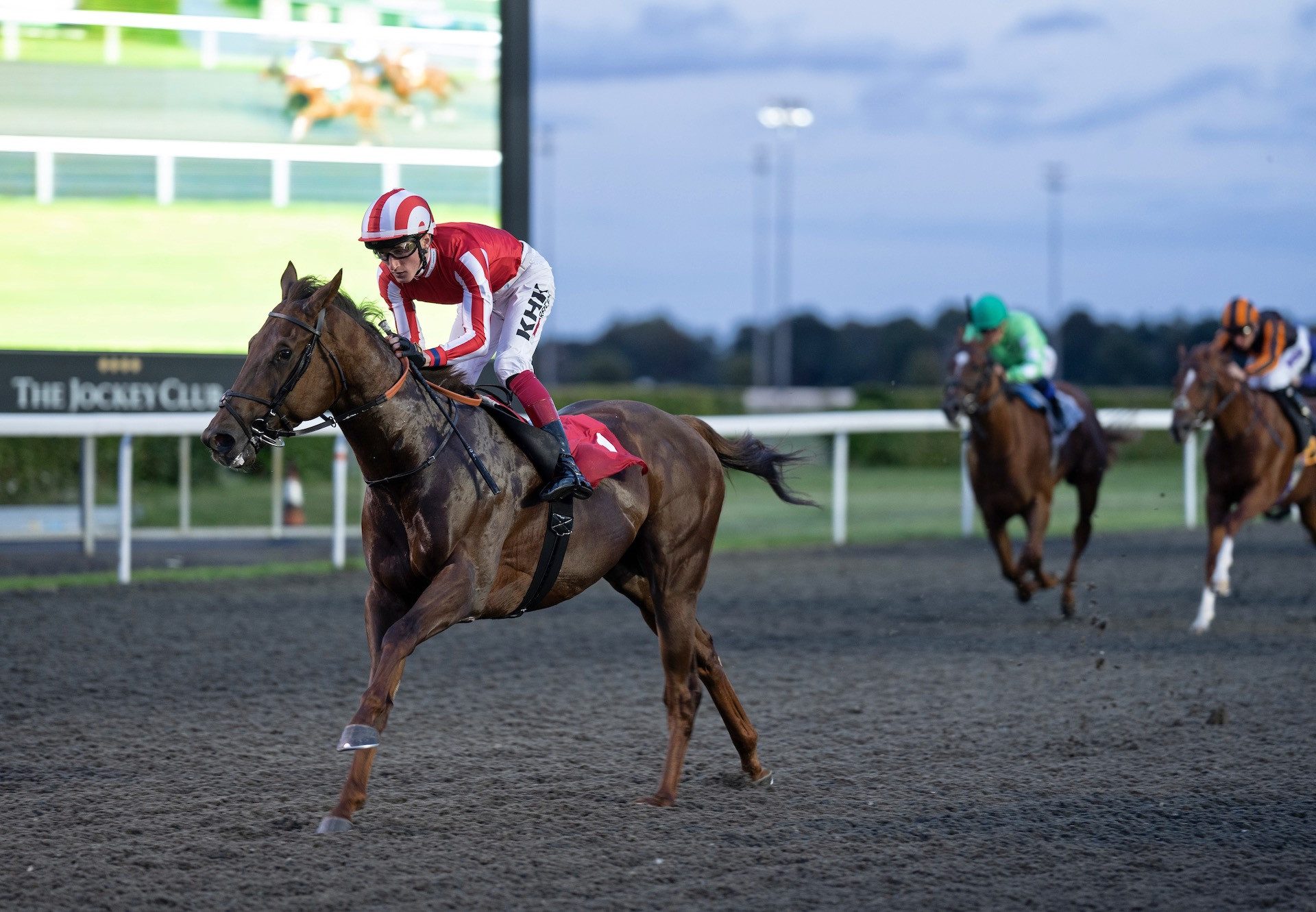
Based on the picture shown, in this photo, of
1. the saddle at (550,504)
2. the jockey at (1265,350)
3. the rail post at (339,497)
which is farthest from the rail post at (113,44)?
the jockey at (1265,350)

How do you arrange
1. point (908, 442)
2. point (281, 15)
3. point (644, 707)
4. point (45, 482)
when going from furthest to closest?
point (908, 442)
point (45, 482)
point (281, 15)
point (644, 707)

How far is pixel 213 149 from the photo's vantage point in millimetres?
8461

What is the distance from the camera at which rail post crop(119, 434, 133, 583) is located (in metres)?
8.41

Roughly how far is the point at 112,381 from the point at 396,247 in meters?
5.26

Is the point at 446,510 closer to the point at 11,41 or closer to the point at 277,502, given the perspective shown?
the point at 11,41

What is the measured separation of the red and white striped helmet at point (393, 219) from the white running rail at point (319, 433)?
4.09 m

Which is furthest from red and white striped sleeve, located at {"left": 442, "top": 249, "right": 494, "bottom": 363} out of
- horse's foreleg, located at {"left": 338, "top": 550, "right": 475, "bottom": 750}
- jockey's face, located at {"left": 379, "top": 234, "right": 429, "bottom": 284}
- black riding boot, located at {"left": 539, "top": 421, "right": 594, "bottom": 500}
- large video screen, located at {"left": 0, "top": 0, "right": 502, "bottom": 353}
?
large video screen, located at {"left": 0, "top": 0, "right": 502, "bottom": 353}

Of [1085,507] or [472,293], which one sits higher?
[472,293]

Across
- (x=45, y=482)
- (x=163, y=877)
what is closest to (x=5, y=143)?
(x=45, y=482)

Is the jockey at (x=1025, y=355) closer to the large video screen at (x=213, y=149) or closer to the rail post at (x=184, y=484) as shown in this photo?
the large video screen at (x=213, y=149)

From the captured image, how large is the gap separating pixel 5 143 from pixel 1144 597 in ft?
23.6

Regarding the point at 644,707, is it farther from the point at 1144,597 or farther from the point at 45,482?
the point at 45,482

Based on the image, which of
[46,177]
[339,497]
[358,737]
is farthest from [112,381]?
[358,737]

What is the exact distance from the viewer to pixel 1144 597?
8625mm
